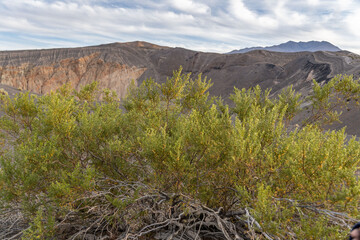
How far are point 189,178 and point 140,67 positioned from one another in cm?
6073

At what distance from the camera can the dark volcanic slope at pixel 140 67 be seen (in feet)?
→ 157

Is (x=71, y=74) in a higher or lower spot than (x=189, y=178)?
higher

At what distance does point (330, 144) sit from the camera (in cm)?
398

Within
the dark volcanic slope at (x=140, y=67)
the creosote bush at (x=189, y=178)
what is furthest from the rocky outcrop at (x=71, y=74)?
the creosote bush at (x=189, y=178)

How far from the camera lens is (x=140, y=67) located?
2443 inches

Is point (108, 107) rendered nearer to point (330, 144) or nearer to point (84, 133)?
point (84, 133)

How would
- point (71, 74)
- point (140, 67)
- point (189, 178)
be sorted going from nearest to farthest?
point (189, 178) < point (71, 74) < point (140, 67)

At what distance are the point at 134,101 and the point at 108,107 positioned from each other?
109 centimetres

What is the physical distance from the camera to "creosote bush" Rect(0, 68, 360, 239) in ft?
11.9

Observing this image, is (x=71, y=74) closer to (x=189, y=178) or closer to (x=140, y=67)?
(x=140, y=67)

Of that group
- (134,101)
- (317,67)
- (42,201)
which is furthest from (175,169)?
(317,67)

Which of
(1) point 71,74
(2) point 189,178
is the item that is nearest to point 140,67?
(1) point 71,74

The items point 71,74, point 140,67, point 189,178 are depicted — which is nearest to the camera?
point 189,178

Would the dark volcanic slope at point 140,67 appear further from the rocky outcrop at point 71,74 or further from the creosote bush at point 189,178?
the creosote bush at point 189,178
